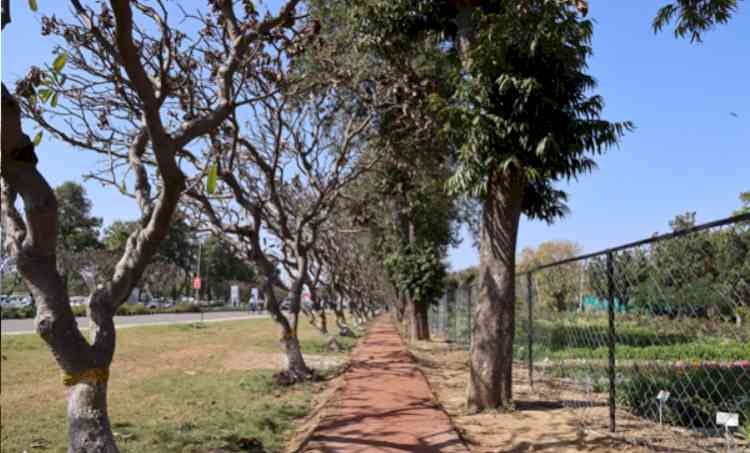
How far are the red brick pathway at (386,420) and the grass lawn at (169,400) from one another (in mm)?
591

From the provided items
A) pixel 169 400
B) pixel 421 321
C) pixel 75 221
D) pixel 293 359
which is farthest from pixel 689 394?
pixel 75 221

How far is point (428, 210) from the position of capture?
20656mm

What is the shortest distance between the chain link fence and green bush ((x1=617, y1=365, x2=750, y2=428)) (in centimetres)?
2

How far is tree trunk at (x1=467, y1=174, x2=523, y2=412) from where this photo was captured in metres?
7.64

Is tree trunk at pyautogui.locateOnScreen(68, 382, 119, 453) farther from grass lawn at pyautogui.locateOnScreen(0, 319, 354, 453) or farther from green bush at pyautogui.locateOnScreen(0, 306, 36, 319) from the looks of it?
green bush at pyautogui.locateOnScreen(0, 306, 36, 319)

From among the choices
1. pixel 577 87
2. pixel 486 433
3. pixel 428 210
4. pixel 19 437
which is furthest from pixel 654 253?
pixel 428 210

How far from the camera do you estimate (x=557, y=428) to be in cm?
649

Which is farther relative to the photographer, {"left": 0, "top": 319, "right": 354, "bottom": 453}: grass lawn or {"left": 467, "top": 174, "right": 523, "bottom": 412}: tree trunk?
{"left": 467, "top": 174, "right": 523, "bottom": 412}: tree trunk

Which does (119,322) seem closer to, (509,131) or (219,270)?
(509,131)

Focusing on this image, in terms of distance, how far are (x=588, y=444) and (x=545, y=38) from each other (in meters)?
4.28

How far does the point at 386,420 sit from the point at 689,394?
334 cm

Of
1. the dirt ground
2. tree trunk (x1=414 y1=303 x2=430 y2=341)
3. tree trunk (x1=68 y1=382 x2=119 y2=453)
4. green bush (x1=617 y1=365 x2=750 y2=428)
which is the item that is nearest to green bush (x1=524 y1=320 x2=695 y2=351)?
green bush (x1=617 y1=365 x2=750 y2=428)

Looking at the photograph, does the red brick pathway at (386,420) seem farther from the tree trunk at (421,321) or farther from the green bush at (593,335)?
the tree trunk at (421,321)

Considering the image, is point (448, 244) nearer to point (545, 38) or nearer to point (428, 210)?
point (428, 210)
